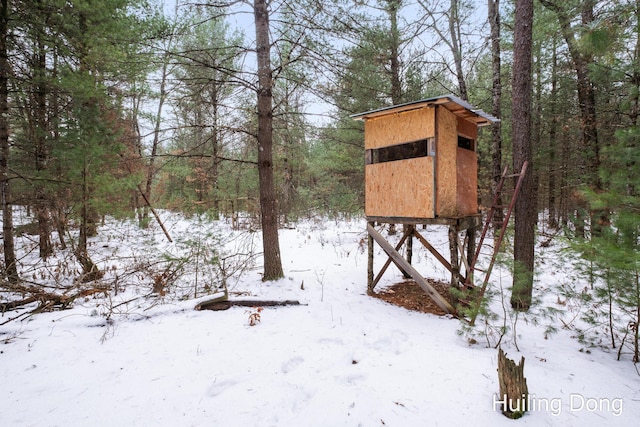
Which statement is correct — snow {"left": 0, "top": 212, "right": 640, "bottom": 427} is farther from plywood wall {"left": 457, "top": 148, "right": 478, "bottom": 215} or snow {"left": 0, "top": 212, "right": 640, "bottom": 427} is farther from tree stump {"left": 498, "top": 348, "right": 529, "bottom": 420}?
plywood wall {"left": 457, "top": 148, "right": 478, "bottom": 215}

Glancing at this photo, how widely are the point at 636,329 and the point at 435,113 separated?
12.8ft

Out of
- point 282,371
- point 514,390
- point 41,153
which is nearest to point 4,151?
point 41,153

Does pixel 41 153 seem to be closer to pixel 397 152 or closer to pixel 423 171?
pixel 397 152

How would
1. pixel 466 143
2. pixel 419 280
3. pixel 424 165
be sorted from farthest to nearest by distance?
pixel 466 143 < pixel 419 280 < pixel 424 165

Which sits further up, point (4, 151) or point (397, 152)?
point (4, 151)

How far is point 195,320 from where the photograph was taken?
467 cm

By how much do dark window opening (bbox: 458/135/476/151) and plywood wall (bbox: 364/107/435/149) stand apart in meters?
1.14

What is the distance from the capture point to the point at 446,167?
5.45 metres

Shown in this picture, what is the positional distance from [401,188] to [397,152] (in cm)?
84

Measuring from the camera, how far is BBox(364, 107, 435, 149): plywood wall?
5352mm

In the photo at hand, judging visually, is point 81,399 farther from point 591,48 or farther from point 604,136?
point 604,136

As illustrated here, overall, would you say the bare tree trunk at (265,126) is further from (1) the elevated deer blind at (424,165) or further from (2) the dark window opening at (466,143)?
(2) the dark window opening at (466,143)

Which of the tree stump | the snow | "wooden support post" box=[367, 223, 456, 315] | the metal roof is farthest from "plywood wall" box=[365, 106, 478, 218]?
the tree stump

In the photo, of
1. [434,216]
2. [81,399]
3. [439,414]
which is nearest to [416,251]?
[434,216]
